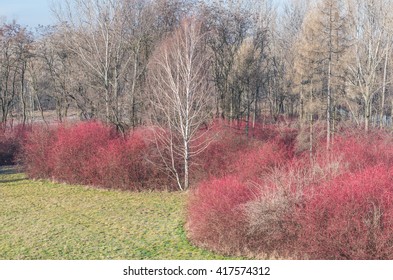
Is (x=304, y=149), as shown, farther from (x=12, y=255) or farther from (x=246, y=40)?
(x=12, y=255)

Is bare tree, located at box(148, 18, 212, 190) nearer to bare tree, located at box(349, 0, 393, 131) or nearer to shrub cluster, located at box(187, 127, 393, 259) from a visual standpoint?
shrub cluster, located at box(187, 127, 393, 259)

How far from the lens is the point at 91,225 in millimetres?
12133

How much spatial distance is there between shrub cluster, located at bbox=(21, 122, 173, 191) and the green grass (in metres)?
0.87

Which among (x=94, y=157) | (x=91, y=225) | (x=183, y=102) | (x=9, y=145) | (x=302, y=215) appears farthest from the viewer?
(x=9, y=145)

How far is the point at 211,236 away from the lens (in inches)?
404

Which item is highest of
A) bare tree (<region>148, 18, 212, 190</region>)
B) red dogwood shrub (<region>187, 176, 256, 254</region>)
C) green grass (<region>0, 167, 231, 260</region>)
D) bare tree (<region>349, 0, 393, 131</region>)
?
bare tree (<region>349, 0, 393, 131</region>)

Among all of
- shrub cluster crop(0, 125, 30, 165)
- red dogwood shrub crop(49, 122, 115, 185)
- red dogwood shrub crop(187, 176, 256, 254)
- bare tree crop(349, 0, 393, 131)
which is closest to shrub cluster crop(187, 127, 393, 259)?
red dogwood shrub crop(187, 176, 256, 254)

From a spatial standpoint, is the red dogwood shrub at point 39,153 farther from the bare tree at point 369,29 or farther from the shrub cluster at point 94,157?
the bare tree at point 369,29

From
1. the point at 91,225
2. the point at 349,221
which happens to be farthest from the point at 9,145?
the point at 349,221

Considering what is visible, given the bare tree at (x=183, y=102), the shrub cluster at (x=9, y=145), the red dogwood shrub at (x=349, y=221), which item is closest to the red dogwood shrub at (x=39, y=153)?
the shrub cluster at (x=9, y=145)

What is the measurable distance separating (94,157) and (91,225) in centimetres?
701

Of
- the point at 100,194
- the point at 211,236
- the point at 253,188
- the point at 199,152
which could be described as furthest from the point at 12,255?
the point at 199,152

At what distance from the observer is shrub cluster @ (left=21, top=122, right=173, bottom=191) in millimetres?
17828

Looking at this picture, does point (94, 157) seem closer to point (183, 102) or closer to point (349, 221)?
point (183, 102)
